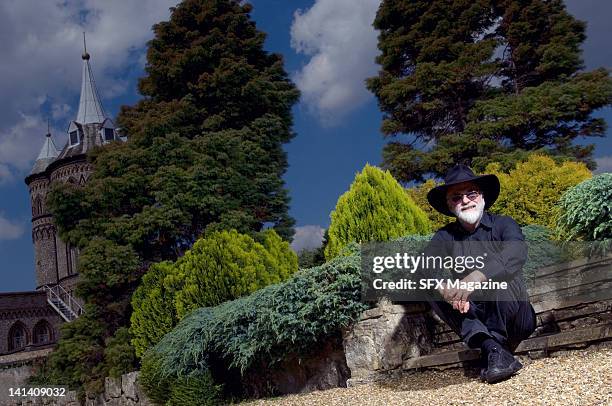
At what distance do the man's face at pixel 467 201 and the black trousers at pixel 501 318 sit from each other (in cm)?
61

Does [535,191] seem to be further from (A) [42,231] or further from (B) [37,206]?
(B) [37,206]

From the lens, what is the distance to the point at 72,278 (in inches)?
1503

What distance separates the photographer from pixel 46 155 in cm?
4297

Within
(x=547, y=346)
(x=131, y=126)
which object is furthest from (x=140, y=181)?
(x=547, y=346)

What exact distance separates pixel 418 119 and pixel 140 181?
756 centimetres

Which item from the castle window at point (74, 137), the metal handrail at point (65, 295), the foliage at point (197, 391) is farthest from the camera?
the castle window at point (74, 137)

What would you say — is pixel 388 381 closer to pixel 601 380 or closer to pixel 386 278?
pixel 386 278

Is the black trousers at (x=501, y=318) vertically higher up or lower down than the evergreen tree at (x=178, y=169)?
lower down

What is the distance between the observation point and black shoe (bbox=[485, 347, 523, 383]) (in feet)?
16.0

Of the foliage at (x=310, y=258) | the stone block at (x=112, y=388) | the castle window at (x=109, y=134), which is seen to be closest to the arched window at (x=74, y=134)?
the castle window at (x=109, y=134)

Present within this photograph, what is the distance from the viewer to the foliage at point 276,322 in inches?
255

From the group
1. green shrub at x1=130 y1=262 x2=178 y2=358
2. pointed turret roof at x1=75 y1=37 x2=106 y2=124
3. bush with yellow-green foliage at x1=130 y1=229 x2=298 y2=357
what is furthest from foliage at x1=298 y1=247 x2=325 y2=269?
pointed turret roof at x1=75 y1=37 x2=106 y2=124

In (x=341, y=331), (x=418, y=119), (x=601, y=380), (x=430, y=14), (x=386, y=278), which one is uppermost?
(x=430, y=14)

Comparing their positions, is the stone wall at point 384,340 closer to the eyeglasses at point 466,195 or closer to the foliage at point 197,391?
the eyeglasses at point 466,195
